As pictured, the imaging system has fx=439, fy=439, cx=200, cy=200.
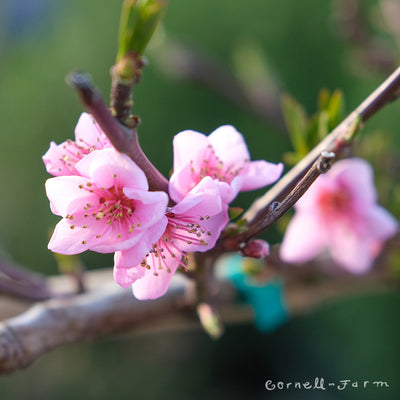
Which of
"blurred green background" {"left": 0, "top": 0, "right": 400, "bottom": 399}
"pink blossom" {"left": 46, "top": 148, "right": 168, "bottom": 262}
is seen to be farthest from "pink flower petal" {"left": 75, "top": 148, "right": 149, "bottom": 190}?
"blurred green background" {"left": 0, "top": 0, "right": 400, "bottom": 399}

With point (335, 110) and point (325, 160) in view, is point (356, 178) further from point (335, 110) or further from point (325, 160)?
point (325, 160)

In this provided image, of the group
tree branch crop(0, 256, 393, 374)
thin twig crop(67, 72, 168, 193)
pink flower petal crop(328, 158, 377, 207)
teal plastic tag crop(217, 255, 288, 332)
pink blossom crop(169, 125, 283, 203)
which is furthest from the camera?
teal plastic tag crop(217, 255, 288, 332)

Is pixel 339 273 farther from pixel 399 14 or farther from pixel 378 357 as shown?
pixel 378 357

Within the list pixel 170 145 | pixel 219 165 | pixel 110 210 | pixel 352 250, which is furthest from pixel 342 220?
pixel 170 145

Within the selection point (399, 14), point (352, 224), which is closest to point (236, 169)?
point (352, 224)

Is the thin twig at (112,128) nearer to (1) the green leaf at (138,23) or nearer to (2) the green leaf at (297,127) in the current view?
(1) the green leaf at (138,23)

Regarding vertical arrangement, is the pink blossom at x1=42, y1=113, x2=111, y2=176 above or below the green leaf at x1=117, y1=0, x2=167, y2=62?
below

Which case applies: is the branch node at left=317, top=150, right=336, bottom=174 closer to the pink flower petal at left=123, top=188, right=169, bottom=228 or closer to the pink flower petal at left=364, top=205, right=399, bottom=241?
the pink flower petal at left=123, top=188, right=169, bottom=228
